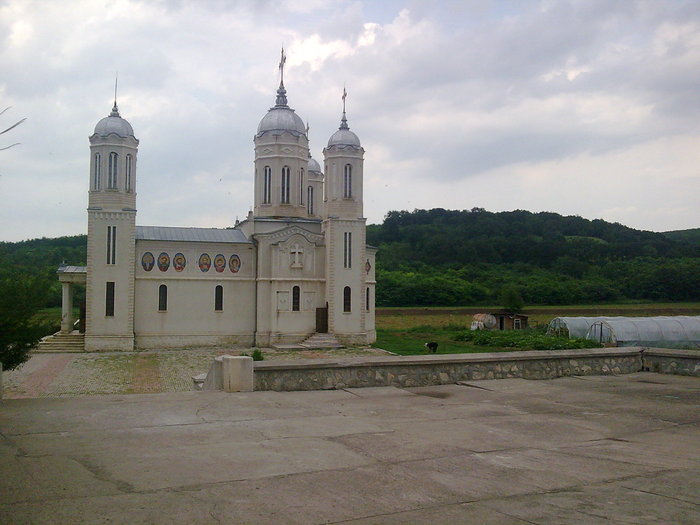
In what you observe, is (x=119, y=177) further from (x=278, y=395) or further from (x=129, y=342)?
(x=278, y=395)

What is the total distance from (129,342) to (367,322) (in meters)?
11.8

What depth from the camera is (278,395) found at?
32.3 ft

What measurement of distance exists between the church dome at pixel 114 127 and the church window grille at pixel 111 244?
15.2 feet

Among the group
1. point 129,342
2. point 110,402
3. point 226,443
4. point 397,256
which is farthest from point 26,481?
point 397,256

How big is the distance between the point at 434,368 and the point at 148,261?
2369 centimetres

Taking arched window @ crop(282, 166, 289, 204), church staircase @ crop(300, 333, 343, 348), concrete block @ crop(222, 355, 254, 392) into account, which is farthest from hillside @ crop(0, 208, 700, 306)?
concrete block @ crop(222, 355, 254, 392)

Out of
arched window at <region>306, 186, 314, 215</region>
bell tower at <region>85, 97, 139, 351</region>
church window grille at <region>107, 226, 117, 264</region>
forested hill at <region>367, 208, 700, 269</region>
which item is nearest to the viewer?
bell tower at <region>85, 97, 139, 351</region>

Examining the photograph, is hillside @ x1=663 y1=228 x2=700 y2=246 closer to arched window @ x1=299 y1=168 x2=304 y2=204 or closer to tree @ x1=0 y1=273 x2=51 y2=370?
arched window @ x1=299 y1=168 x2=304 y2=204

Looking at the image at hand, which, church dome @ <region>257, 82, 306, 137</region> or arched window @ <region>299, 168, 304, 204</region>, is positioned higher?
church dome @ <region>257, 82, 306, 137</region>

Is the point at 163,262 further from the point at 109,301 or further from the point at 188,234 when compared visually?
the point at 109,301

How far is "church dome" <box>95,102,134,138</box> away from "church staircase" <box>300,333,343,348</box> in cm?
1338

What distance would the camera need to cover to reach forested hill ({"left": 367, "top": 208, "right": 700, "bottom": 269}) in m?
78.5

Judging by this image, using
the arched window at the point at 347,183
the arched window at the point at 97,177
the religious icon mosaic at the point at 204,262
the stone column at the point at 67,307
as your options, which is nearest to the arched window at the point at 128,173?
the arched window at the point at 97,177

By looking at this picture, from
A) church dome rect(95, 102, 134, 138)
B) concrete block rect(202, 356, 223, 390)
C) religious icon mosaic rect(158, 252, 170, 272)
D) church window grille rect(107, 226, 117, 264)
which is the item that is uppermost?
church dome rect(95, 102, 134, 138)
